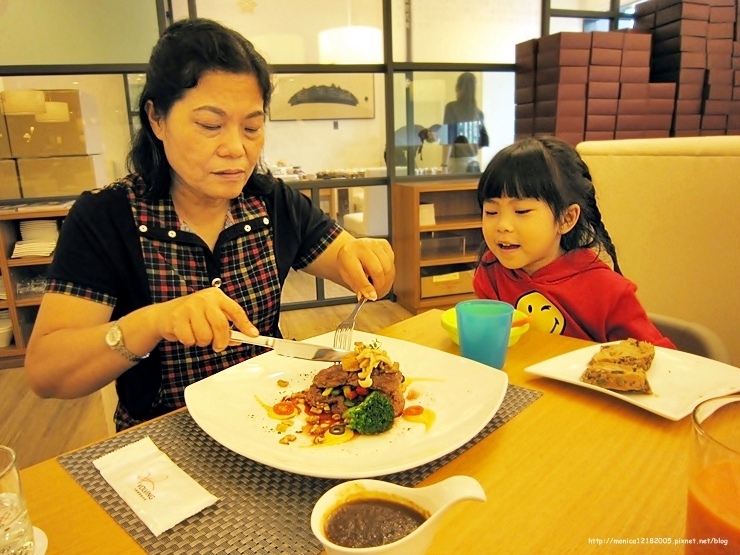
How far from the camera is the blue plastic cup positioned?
3.59 feet

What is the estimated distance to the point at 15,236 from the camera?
3484mm

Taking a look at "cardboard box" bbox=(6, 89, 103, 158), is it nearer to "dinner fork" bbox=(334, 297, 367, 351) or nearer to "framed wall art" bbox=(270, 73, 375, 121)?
"framed wall art" bbox=(270, 73, 375, 121)

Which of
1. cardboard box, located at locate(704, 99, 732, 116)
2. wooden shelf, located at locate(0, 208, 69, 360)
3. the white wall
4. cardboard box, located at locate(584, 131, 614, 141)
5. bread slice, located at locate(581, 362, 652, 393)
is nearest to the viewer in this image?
bread slice, located at locate(581, 362, 652, 393)

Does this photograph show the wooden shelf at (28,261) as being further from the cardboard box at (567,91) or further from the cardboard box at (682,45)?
the cardboard box at (682,45)

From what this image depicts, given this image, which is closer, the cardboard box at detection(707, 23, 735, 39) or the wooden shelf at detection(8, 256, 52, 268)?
the wooden shelf at detection(8, 256, 52, 268)

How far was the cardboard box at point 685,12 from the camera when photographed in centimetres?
384

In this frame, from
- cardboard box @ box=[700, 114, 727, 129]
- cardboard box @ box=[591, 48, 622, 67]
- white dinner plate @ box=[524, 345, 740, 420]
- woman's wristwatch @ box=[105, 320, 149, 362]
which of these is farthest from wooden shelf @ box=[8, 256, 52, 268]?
cardboard box @ box=[700, 114, 727, 129]

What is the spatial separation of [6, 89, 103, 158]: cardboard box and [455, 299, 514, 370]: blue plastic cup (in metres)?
3.47

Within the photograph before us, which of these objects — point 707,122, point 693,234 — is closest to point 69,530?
point 693,234

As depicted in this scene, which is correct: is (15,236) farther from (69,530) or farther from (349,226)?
(69,530)

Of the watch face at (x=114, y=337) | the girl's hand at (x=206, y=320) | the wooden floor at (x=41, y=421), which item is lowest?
the wooden floor at (x=41, y=421)

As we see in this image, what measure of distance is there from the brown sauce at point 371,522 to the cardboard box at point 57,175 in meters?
3.71

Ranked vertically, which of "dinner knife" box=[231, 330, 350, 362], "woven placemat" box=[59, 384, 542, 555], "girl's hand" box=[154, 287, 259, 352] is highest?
"girl's hand" box=[154, 287, 259, 352]

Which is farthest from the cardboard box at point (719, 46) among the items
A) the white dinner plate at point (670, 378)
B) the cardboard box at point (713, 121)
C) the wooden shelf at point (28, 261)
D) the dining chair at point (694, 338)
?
the wooden shelf at point (28, 261)
